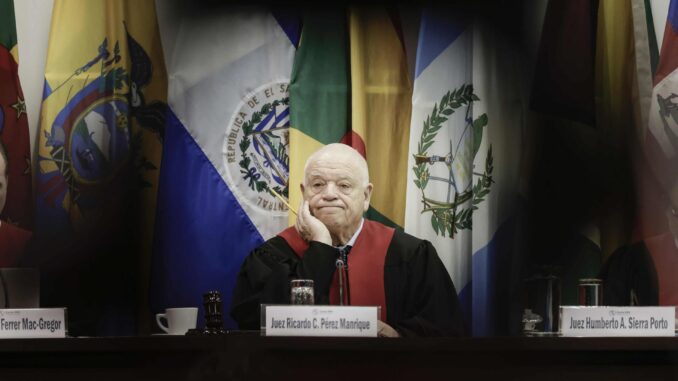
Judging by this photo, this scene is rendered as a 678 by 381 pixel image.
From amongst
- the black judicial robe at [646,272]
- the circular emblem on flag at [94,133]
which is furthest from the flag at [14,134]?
the black judicial robe at [646,272]

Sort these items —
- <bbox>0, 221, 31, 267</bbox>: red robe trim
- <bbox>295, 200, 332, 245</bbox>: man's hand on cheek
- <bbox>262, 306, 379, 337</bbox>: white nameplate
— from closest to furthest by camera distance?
<bbox>262, 306, 379, 337</bbox>: white nameplate < <bbox>295, 200, 332, 245</bbox>: man's hand on cheek < <bbox>0, 221, 31, 267</bbox>: red robe trim

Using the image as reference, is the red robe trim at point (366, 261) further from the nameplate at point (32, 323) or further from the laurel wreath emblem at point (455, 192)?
the nameplate at point (32, 323)

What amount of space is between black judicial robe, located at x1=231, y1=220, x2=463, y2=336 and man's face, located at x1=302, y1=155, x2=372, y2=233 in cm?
13

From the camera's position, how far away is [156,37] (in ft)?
13.6

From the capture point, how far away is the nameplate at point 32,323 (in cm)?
247

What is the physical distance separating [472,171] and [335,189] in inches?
24.2

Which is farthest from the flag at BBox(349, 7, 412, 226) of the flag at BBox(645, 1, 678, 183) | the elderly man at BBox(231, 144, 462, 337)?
the flag at BBox(645, 1, 678, 183)

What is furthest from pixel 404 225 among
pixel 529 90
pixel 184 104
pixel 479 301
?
pixel 184 104

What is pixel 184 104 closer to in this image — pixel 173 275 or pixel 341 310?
pixel 173 275

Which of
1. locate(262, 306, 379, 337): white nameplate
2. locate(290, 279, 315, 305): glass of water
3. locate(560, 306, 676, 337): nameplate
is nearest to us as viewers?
locate(262, 306, 379, 337): white nameplate

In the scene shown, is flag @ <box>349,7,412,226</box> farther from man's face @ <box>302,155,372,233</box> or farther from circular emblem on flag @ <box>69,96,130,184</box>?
circular emblem on flag @ <box>69,96,130,184</box>

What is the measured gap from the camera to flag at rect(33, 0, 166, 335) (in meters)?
3.97

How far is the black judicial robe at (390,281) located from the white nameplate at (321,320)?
3.48 ft

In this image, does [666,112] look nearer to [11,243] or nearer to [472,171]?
[472,171]
